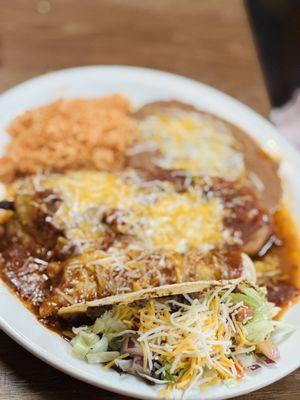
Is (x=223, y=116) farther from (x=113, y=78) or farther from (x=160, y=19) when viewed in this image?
(x=160, y=19)

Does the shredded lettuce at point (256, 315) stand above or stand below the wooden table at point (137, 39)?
below

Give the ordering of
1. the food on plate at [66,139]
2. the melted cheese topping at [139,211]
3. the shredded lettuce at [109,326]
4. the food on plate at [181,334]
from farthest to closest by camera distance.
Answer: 1. the food on plate at [66,139]
2. the melted cheese topping at [139,211]
3. the shredded lettuce at [109,326]
4. the food on plate at [181,334]

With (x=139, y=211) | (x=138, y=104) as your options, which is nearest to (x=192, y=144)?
(x=138, y=104)

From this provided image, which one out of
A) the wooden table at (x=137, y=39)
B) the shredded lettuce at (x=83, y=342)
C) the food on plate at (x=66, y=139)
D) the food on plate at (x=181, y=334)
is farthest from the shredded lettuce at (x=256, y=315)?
the wooden table at (x=137, y=39)

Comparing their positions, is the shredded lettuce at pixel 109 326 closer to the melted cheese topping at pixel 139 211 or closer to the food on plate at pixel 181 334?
the food on plate at pixel 181 334

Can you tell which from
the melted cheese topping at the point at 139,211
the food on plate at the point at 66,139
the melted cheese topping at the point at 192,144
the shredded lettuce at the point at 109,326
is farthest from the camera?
the melted cheese topping at the point at 192,144

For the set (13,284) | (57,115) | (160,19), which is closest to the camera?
(13,284)

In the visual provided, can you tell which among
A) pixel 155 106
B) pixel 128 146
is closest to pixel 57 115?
pixel 128 146
